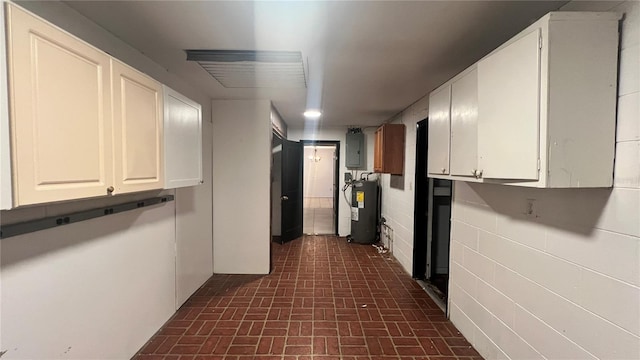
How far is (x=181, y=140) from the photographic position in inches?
78.0

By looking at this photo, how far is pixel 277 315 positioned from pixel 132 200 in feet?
5.32

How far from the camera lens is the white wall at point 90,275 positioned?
116 cm

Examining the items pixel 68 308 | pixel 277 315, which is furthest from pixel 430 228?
pixel 68 308

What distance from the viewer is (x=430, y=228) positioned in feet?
10.8

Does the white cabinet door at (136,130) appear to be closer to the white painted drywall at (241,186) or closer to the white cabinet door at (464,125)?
the white painted drywall at (241,186)

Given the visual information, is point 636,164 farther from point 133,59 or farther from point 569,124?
point 133,59

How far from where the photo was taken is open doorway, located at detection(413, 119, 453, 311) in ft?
10.7

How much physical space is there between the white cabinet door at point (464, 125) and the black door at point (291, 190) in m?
3.20

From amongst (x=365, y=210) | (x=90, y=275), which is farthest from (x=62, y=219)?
(x=365, y=210)

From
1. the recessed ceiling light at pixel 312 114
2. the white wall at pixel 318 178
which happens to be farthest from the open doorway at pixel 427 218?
the white wall at pixel 318 178

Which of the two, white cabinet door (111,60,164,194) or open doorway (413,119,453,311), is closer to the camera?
white cabinet door (111,60,164,194)

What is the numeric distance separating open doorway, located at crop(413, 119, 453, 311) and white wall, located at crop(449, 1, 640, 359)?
1199 mm

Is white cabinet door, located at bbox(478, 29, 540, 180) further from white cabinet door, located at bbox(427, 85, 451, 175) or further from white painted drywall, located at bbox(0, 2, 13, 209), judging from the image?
white painted drywall, located at bbox(0, 2, 13, 209)

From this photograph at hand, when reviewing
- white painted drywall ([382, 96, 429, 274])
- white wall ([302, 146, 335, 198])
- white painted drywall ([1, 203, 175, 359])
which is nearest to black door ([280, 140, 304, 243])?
white painted drywall ([382, 96, 429, 274])
